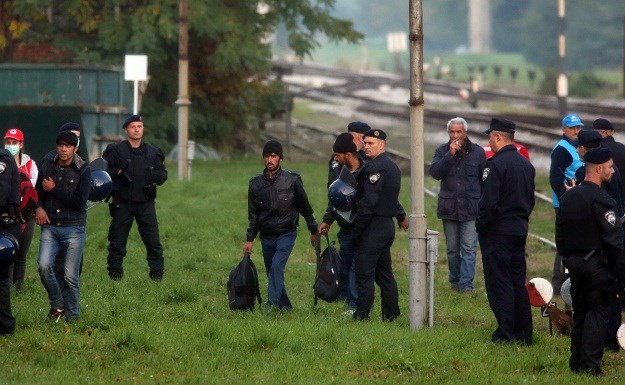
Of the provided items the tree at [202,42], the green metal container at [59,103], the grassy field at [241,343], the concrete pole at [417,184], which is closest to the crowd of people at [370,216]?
the grassy field at [241,343]

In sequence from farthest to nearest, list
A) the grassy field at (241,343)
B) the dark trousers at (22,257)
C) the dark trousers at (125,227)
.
Result: the dark trousers at (125,227) → the dark trousers at (22,257) → the grassy field at (241,343)

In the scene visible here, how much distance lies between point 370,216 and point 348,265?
48.8 inches

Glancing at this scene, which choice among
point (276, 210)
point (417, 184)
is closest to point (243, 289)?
point (276, 210)

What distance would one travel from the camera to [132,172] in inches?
593

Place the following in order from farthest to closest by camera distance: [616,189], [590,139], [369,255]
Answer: [369,255]
[616,189]
[590,139]

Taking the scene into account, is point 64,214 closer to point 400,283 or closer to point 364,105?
point 400,283

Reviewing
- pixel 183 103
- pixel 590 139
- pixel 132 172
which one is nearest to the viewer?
pixel 590 139

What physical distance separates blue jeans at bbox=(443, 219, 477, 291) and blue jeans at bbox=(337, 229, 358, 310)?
6.94ft

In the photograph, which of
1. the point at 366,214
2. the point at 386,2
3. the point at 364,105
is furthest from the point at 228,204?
the point at 386,2

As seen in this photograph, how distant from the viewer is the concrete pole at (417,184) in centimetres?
1226

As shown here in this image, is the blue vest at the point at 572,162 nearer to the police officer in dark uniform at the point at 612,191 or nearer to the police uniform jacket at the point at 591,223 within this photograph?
the police officer in dark uniform at the point at 612,191

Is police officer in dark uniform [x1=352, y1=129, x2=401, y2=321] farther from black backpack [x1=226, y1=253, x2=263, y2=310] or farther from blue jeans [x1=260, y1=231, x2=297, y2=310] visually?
black backpack [x1=226, y1=253, x2=263, y2=310]

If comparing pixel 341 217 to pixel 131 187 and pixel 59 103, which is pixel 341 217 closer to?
pixel 131 187

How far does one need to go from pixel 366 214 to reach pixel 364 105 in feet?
127
